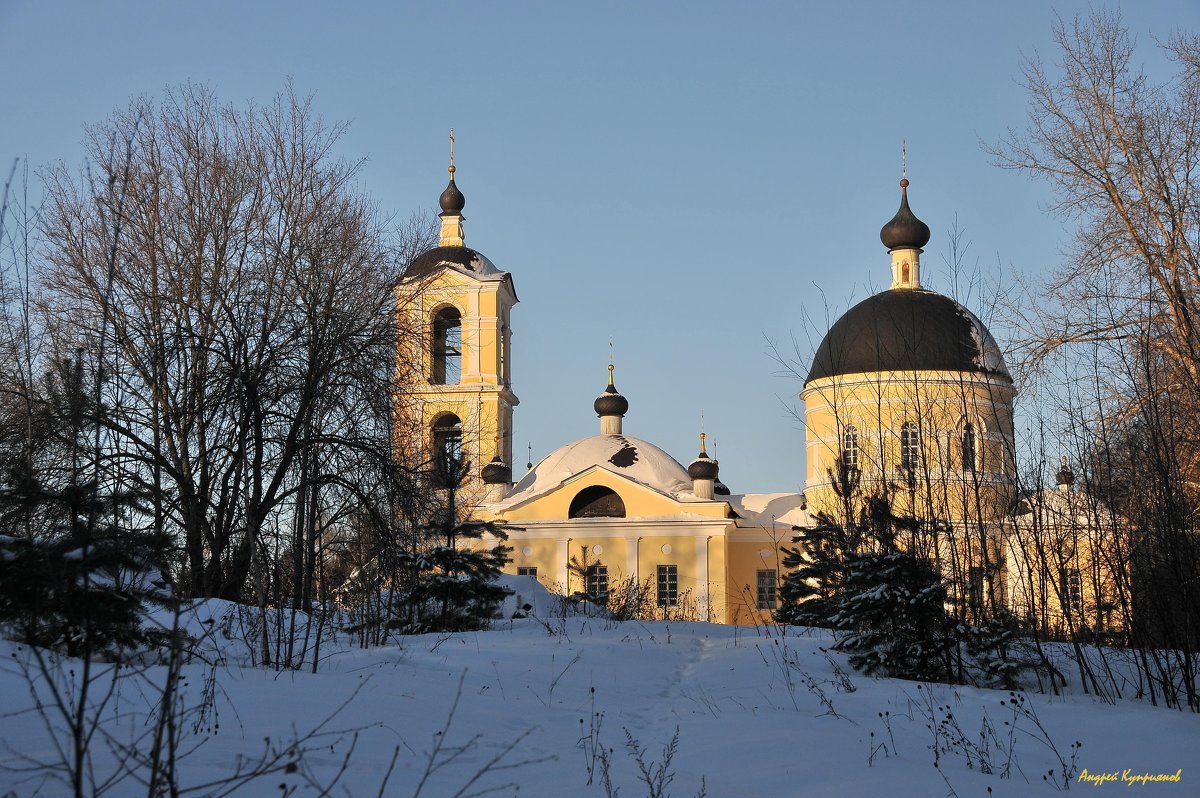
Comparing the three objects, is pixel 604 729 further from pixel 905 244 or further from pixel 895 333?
pixel 905 244

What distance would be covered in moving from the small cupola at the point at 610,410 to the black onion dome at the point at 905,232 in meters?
10.9

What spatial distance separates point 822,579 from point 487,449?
24.4 metres

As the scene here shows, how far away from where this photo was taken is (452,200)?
39812 mm

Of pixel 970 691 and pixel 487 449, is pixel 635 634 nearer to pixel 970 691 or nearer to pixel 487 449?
pixel 970 691

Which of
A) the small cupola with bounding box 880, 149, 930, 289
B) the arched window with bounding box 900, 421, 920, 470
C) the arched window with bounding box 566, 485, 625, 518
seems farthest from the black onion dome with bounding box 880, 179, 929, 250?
the arched window with bounding box 900, 421, 920, 470

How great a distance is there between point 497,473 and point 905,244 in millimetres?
15595

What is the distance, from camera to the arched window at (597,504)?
39.7 metres

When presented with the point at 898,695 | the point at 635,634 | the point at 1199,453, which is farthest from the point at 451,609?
the point at 1199,453

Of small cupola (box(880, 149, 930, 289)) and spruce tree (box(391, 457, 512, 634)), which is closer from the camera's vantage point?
spruce tree (box(391, 457, 512, 634))

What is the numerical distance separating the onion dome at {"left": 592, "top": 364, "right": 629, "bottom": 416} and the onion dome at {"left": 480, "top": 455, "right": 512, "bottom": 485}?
4997 mm

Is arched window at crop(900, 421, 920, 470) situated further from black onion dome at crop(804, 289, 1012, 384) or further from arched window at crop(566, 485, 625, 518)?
arched window at crop(566, 485, 625, 518)

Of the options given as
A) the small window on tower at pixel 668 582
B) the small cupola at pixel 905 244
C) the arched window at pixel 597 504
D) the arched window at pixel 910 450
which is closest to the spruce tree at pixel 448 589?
the arched window at pixel 910 450

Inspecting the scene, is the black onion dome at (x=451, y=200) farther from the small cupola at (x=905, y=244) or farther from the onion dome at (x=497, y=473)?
the small cupola at (x=905, y=244)

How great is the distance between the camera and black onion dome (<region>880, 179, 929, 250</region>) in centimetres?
4078
